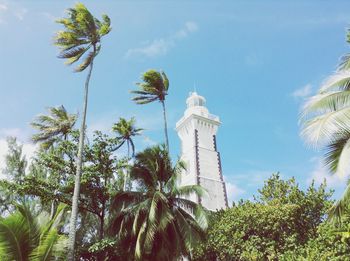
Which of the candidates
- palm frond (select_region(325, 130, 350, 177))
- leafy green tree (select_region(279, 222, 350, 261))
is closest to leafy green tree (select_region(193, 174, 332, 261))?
leafy green tree (select_region(279, 222, 350, 261))

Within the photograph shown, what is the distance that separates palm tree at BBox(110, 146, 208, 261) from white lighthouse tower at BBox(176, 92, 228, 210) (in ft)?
57.5

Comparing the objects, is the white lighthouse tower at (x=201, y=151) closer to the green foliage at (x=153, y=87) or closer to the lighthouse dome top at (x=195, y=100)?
the lighthouse dome top at (x=195, y=100)

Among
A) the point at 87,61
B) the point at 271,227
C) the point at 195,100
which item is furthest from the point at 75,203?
the point at 195,100

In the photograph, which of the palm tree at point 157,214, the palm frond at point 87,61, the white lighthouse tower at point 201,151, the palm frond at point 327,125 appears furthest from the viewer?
the white lighthouse tower at point 201,151

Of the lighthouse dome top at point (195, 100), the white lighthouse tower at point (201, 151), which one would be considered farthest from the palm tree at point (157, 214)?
the lighthouse dome top at point (195, 100)

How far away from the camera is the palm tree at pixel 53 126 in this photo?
22.8 meters

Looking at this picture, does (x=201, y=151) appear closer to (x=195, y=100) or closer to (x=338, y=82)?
(x=195, y=100)

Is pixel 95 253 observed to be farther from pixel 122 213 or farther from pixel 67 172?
pixel 67 172

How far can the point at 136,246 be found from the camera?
52.5ft

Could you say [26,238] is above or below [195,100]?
below

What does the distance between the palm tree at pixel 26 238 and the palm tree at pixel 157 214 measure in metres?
5.49

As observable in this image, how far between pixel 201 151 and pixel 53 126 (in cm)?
2133

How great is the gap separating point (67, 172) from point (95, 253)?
15.8ft

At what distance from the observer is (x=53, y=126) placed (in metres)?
23.1
